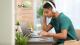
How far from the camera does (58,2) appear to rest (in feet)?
3.74

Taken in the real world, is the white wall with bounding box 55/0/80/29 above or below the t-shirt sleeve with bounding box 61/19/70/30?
above

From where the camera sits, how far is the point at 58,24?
1.18 m

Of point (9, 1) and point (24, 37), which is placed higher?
point (9, 1)

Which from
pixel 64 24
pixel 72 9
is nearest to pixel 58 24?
A: pixel 64 24

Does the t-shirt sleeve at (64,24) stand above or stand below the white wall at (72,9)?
below

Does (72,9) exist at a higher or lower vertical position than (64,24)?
higher

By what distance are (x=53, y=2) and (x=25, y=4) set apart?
214mm

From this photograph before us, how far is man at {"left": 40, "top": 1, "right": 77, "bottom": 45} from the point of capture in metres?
1.17

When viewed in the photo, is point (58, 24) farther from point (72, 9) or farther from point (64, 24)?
point (72, 9)

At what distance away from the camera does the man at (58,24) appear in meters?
1.17

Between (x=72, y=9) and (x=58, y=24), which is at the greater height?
(x=72, y=9)

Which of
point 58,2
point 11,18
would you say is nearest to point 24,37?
point 58,2

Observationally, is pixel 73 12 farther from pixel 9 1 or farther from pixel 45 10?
pixel 9 1

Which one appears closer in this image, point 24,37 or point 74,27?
point 24,37
